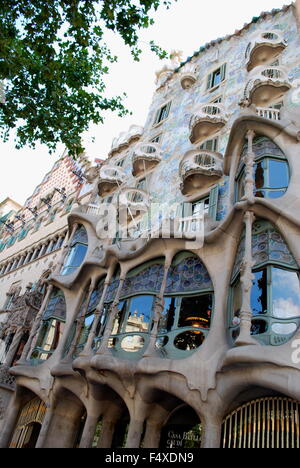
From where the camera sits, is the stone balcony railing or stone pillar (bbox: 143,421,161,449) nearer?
stone pillar (bbox: 143,421,161,449)

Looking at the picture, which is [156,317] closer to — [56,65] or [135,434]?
[135,434]

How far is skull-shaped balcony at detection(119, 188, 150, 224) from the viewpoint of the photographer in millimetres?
15672

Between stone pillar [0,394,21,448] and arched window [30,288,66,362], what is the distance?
176 cm

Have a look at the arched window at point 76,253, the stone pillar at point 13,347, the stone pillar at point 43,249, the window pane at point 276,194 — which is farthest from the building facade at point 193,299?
the stone pillar at point 43,249

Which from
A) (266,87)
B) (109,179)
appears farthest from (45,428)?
(266,87)

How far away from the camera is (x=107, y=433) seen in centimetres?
1112

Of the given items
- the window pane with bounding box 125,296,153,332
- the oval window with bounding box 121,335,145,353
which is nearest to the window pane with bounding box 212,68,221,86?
the window pane with bounding box 125,296,153,332

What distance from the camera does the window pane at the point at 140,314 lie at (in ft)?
35.5

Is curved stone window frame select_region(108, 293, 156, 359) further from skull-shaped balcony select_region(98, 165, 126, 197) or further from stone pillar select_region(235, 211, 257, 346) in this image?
skull-shaped balcony select_region(98, 165, 126, 197)

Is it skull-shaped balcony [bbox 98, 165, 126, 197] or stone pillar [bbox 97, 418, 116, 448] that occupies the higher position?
skull-shaped balcony [bbox 98, 165, 126, 197]

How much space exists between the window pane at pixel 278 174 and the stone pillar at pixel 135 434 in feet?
23.9
